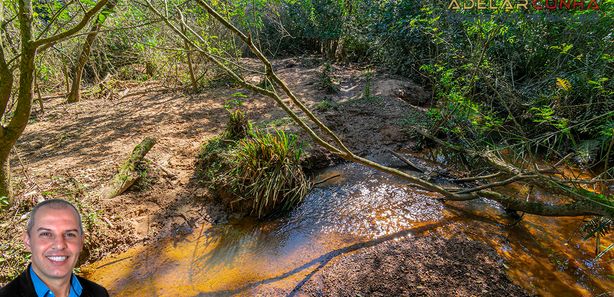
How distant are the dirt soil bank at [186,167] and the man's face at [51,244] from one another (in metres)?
2.01

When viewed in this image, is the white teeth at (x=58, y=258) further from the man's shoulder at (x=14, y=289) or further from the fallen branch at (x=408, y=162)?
the fallen branch at (x=408, y=162)

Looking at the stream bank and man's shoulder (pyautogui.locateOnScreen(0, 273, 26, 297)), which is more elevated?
man's shoulder (pyautogui.locateOnScreen(0, 273, 26, 297))

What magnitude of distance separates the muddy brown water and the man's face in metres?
1.97

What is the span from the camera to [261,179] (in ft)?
14.0

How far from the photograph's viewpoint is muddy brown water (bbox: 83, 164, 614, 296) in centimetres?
308

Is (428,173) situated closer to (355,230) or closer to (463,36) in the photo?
(355,230)

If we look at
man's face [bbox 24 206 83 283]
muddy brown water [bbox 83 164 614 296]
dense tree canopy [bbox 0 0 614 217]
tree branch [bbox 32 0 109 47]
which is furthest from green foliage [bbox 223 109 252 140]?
man's face [bbox 24 206 83 283]

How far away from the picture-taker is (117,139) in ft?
19.3

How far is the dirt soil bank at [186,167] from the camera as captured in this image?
3.00 metres

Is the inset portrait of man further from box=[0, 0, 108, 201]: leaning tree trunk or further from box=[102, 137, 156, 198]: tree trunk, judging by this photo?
box=[102, 137, 156, 198]: tree trunk

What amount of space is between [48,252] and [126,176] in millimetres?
3489

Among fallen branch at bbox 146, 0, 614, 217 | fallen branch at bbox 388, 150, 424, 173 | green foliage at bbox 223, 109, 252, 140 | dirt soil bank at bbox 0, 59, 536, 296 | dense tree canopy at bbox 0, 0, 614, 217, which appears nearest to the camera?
fallen branch at bbox 146, 0, 614, 217

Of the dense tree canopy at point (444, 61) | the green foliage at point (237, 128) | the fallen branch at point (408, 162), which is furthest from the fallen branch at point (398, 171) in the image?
the green foliage at point (237, 128)

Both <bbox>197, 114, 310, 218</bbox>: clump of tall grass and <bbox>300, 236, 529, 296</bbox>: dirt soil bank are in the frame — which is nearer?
<bbox>300, 236, 529, 296</bbox>: dirt soil bank
